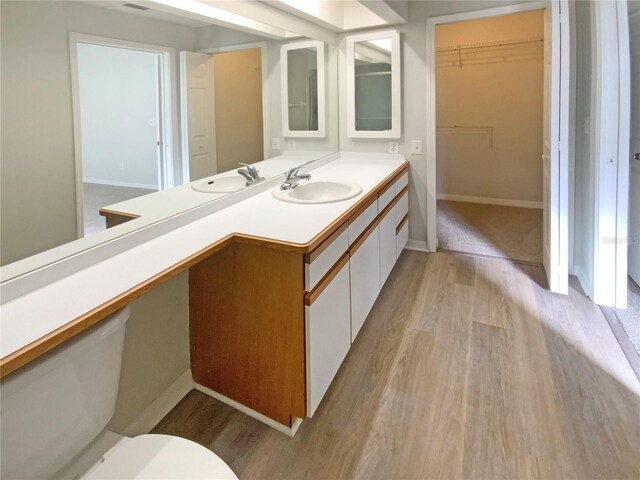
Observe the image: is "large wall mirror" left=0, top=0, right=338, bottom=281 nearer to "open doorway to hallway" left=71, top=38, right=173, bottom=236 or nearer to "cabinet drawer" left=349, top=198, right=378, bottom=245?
"open doorway to hallway" left=71, top=38, right=173, bottom=236

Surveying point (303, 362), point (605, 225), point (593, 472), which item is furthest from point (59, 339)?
point (605, 225)

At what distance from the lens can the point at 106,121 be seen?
1.24 m

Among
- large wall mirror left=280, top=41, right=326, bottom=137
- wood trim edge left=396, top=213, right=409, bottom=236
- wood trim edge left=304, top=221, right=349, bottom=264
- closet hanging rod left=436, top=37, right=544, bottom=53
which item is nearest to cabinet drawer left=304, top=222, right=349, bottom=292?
wood trim edge left=304, top=221, right=349, bottom=264

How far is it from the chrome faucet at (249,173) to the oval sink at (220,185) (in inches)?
1.0

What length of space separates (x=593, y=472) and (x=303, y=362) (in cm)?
107

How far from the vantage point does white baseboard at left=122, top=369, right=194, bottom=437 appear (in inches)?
63.9

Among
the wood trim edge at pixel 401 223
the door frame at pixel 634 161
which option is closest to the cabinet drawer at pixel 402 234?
the wood trim edge at pixel 401 223

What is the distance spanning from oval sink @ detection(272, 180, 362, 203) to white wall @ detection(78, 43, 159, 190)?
82 centimetres

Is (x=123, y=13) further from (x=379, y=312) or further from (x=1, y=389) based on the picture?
(x=379, y=312)

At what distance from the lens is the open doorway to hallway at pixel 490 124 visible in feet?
15.1

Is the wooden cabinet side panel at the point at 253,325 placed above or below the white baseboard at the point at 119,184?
below

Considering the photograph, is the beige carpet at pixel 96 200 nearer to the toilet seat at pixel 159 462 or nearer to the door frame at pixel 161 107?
the door frame at pixel 161 107

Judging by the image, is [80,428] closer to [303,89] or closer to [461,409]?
[461,409]

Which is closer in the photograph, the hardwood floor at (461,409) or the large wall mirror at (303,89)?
the hardwood floor at (461,409)
